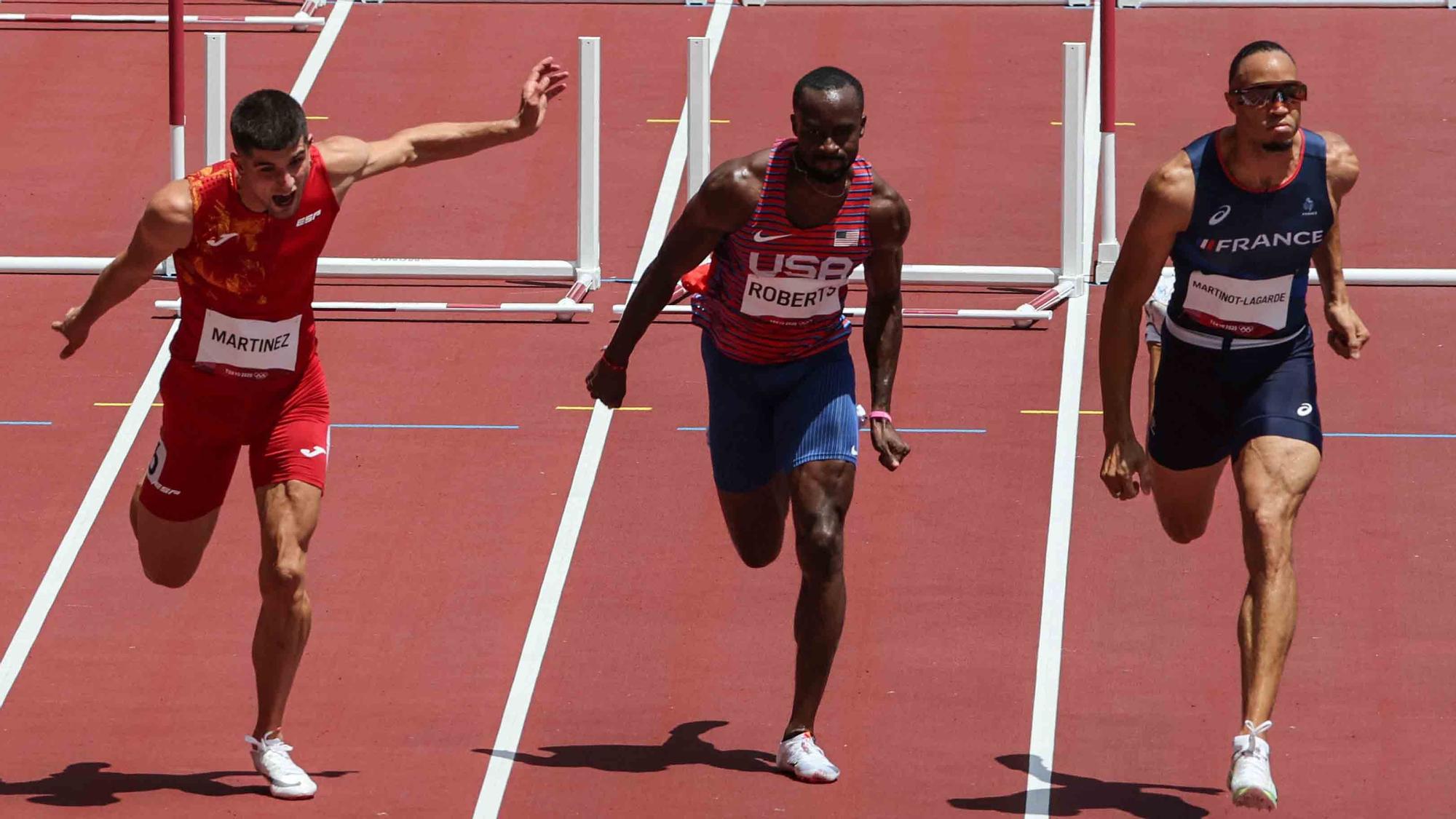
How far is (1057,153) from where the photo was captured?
14141 millimetres

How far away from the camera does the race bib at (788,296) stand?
8.01 metres

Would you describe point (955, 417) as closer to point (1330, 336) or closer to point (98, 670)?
point (1330, 336)

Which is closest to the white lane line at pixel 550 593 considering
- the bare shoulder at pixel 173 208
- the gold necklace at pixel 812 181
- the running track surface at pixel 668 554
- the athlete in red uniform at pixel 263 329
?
the running track surface at pixel 668 554

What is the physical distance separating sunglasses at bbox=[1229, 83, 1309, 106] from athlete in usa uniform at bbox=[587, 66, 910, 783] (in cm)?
111

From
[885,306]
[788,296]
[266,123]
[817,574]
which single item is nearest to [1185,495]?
[885,306]

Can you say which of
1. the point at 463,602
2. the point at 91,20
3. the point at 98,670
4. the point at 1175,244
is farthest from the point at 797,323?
the point at 91,20

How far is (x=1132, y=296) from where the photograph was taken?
7664 mm

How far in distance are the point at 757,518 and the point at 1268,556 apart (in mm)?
1861

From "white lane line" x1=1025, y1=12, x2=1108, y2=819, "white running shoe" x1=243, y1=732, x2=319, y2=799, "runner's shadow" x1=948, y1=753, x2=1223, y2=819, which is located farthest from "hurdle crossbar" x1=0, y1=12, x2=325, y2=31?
"runner's shadow" x1=948, y1=753, x2=1223, y2=819

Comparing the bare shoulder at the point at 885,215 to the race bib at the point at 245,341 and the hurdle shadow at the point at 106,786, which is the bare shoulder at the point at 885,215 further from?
the hurdle shadow at the point at 106,786

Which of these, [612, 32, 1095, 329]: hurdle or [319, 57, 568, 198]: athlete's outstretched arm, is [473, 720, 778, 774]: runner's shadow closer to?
[319, 57, 568, 198]: athlete's outstretched arm

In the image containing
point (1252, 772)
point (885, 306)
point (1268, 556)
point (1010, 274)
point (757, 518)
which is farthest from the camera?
point (1010, 274)

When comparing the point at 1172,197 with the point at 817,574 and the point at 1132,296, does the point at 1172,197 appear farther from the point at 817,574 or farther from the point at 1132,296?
the point at 817,574

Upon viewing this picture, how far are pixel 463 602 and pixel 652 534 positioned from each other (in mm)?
932
